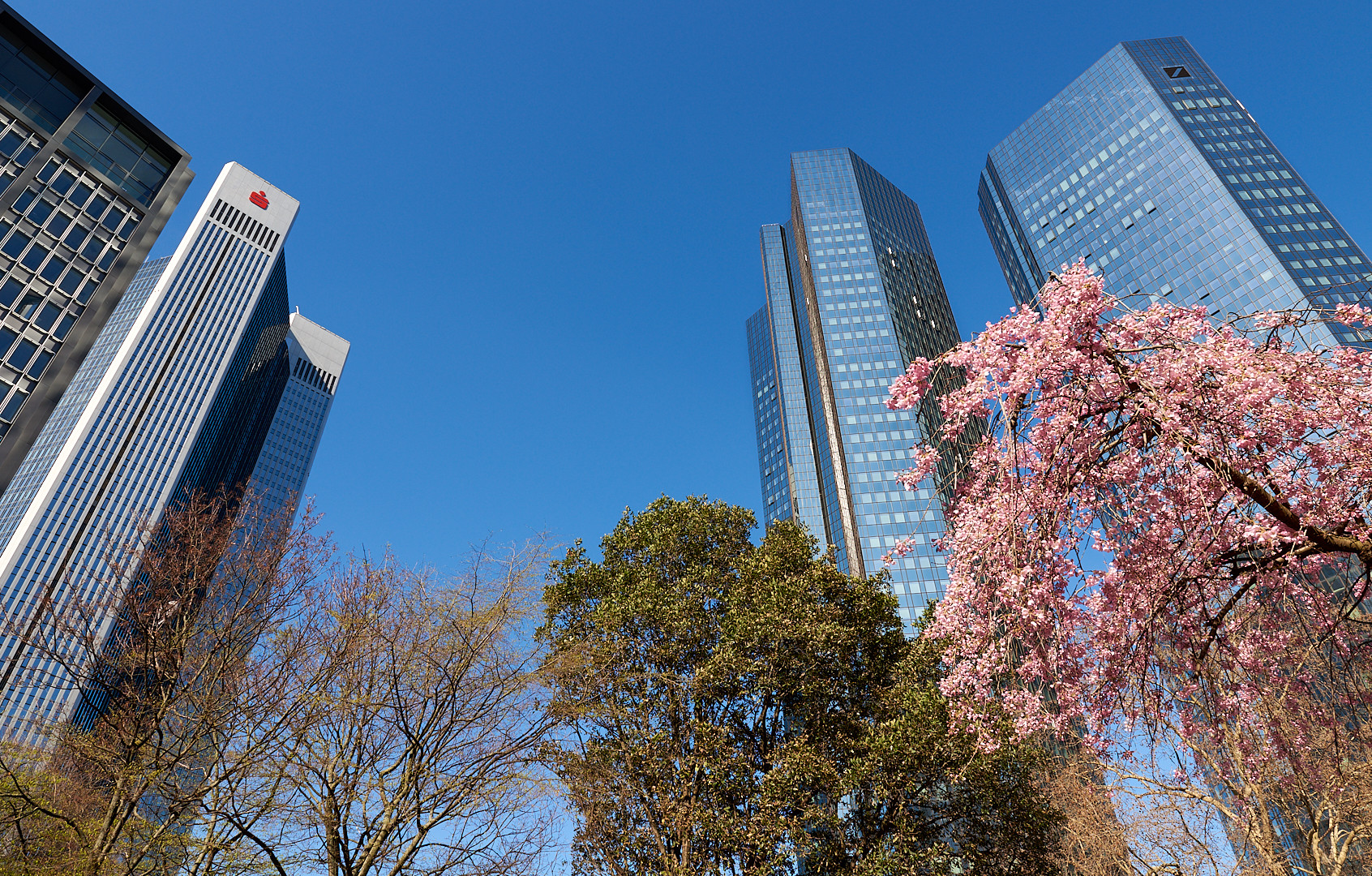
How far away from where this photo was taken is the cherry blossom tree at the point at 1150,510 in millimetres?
5703

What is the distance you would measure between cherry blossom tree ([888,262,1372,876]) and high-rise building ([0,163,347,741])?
81476mm

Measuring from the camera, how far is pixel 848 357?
98000 millimetres

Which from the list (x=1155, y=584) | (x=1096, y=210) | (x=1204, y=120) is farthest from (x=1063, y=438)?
(x=1204, y=120)

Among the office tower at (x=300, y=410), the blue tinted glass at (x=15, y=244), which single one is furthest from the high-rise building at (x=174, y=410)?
the blue tinted glass at (x=15, y=244)

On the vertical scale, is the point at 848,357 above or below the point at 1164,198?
below

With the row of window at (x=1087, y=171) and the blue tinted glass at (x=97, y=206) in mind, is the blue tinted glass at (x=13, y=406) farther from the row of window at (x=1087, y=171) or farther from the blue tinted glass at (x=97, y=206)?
the row of window at (x=1087, y=171)

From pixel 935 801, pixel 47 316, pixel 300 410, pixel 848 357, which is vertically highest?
pixel 300 410

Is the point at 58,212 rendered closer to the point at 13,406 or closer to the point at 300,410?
the point at 13,406

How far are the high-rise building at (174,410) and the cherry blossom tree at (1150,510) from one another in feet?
267

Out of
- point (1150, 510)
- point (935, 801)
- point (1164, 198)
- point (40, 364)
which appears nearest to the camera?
point (1150, 510)

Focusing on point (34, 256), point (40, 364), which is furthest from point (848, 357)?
point (40, 364)

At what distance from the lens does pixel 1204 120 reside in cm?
9488

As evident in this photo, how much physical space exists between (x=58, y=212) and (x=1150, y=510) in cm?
4774

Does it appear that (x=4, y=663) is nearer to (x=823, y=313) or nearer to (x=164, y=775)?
(x=164, y=775)
